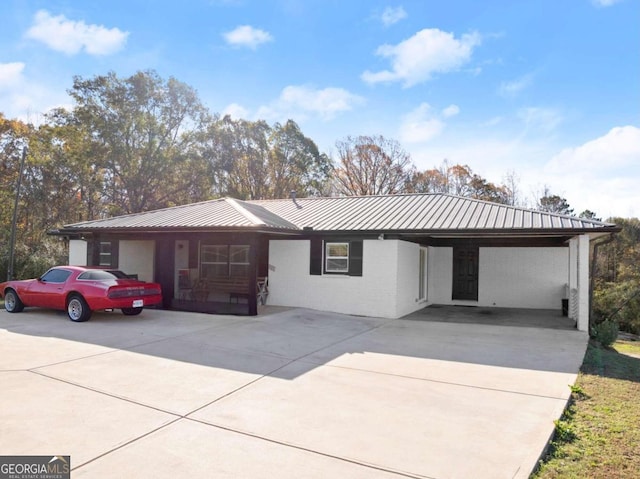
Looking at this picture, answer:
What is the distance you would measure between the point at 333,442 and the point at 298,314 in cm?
801

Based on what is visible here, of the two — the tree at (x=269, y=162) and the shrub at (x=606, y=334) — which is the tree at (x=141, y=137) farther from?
the shrub at (x=606, y=334)

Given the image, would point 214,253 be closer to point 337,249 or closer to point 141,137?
point 337,249

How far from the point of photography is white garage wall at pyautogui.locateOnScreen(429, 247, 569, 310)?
14.9 m

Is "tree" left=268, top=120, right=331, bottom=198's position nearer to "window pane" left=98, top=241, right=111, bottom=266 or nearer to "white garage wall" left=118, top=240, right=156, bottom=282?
"white garage wall" left=118, top=240, right=156, bottom=282

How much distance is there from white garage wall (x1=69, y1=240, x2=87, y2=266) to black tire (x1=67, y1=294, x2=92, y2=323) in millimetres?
7183

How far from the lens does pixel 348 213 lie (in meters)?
14.7

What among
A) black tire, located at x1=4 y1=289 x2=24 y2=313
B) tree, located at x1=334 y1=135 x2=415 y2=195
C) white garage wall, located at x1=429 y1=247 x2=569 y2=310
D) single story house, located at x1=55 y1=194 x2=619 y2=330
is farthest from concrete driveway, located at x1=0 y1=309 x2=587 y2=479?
tree, located at x1=334 y1=135 x2=415 y2=195

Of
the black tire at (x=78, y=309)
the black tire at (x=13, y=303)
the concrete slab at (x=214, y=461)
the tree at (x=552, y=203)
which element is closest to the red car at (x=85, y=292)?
the black tire at (x=78, y=309)

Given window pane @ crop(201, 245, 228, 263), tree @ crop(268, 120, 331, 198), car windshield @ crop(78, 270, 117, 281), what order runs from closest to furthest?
car windshield @ crop(78, 270, 117, 281) → window pane @ crop(201, 245, 228, 263) → tree @ crop(268, 120, 331, 198)

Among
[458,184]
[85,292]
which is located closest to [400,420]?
[85,292]

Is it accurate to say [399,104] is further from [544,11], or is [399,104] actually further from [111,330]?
[111,330]

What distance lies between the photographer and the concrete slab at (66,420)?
3.74 m

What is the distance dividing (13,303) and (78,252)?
573 cm

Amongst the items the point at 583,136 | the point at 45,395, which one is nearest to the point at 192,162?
the point at 583,136
